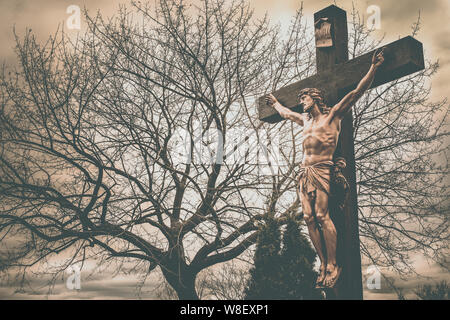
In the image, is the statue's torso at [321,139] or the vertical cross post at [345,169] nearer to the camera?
the vertical cross post at [345,169]

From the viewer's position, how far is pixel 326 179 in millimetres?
4258

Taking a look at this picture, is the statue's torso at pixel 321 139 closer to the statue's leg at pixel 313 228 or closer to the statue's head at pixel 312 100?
the statue's head at pixel 312 100

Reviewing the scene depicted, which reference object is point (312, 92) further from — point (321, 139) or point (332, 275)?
point (332, 275)

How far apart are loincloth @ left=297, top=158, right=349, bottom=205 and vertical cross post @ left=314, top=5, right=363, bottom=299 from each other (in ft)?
0.25

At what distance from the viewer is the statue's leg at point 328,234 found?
4.13 metres

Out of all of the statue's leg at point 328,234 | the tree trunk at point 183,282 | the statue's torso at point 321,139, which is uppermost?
the statue's torso at point 321,139

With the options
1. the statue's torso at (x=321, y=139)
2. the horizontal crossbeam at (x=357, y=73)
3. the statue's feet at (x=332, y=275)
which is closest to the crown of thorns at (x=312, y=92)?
the horizontal crossbeam at (x=357, y=73)

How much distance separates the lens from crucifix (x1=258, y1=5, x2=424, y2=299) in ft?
13.6

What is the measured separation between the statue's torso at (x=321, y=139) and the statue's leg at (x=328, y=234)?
1.21 feet

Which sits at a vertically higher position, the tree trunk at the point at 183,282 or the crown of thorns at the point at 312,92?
the crown of thorns at the point at 312,92

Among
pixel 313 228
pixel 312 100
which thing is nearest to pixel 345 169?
pixel 313 228

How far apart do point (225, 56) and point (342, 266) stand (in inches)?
181

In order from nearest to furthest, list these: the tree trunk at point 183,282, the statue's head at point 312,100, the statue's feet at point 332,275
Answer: the statue's feet at point 332,275 < the statue's head at point 312,100 < the tree trunk at point 183,282

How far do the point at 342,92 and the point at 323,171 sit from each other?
A: 967 mm
